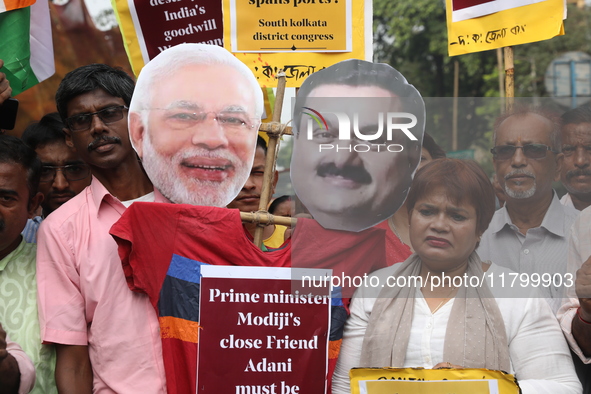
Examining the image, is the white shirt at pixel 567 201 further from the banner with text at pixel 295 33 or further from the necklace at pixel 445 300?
the banner with text at pixel 295 33

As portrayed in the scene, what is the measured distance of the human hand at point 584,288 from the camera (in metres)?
2.31

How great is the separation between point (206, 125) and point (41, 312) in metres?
0.91

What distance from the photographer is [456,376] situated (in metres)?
2.31

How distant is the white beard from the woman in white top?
695 millimetres

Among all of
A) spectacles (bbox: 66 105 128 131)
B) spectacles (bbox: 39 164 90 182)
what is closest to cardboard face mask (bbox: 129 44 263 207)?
spectacles (bbox: 66 105 128 131)

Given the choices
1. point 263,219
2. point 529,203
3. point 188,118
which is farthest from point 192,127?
point 529,203

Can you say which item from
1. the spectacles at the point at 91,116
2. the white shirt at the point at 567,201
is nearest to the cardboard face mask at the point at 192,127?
the spectacles at the point at 91,116

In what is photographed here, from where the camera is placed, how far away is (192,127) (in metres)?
2.63

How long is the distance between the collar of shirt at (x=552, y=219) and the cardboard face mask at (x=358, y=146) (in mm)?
343

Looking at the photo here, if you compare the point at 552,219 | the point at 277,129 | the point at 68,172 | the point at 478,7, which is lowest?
the point at 552,219

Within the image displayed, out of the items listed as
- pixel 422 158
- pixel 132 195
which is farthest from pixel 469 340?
pixel 132 195

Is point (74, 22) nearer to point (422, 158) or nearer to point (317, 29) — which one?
point (317, 29)

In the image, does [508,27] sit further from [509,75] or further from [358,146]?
[358,146]

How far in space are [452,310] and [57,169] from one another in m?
1.91
